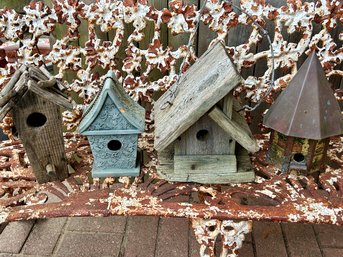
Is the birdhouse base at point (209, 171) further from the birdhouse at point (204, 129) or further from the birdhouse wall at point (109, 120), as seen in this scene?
the birdhouse wall at point (109, 120)

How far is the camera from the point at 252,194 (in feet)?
5.83

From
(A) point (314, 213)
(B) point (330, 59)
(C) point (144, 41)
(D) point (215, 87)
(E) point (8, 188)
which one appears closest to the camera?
(D) point (215, 87)

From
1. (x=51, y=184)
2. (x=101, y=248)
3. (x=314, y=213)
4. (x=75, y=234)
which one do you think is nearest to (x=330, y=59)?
(x=314, y=213)

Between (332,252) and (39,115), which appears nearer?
(39,115)

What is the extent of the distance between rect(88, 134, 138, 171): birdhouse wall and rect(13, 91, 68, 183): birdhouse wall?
0.56 feet

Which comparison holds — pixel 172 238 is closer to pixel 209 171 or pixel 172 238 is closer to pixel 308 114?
pixel 209 171

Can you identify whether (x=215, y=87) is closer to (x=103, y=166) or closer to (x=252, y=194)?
(x=252, y=194)

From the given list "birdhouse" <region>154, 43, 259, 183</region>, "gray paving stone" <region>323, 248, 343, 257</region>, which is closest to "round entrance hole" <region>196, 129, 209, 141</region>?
"birdhouse" <region>154, 43, 259, 183</region>

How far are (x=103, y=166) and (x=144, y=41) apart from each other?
34.7 inches

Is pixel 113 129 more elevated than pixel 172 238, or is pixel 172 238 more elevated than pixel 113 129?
pixel 113 129

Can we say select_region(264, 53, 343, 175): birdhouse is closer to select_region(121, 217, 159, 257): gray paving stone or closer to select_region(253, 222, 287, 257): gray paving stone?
select_region(253, 222, 287, 257): gray paving stone

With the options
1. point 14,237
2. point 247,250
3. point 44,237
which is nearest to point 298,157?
point 247,250

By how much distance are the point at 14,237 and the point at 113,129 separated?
145cm

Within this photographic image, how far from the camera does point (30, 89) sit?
1559 millimetres
